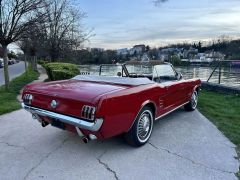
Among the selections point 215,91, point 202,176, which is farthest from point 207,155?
point 215,91

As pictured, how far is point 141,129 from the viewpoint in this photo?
4156mm

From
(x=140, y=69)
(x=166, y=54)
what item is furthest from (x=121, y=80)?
(x=166, y=54)

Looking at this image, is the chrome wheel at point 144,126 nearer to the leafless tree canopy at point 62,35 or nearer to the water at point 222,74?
the water at point 222,74

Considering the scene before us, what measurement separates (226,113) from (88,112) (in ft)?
14.6

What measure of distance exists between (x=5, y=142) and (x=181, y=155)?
9.81 feet

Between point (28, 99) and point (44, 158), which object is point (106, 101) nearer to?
point (44, 158)

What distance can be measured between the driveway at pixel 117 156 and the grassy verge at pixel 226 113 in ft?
0.70

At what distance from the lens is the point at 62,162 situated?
353cm

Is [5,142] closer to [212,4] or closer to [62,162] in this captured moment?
[62,162]

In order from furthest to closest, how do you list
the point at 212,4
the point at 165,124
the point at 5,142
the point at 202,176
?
1. the point at 212,4
2. the point at 165,124
3. the point at 5,142
4. the point at 202,176

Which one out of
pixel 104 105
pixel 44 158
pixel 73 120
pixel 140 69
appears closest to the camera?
pixel 104 105

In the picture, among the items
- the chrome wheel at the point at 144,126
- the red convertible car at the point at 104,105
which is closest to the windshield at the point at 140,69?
the red convertible car at the point at 104,105

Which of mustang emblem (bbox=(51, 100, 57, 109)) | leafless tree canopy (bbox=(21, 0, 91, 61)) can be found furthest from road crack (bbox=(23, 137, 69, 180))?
leafless tree canopy (bbox=(21, 0, 91, 61))

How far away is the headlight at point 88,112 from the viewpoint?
319 cm
